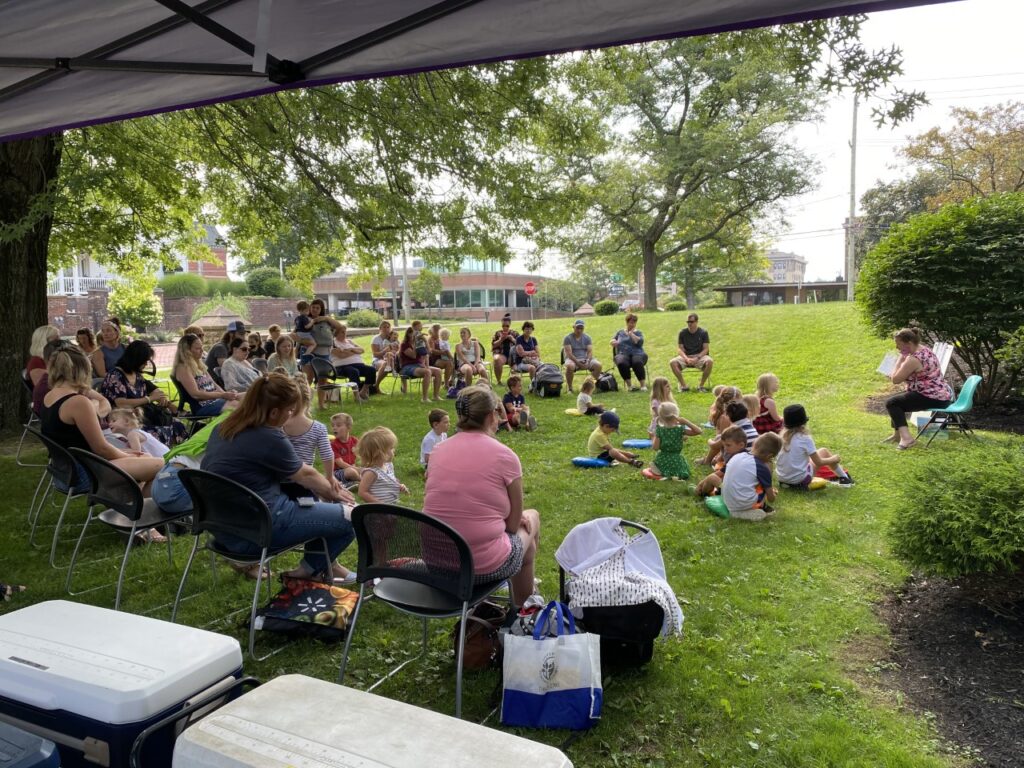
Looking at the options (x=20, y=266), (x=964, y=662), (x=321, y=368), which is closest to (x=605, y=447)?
(x=964, y=662)

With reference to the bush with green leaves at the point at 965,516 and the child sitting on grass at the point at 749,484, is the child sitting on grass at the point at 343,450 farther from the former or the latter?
the bush with green leaves at the point at 965,516

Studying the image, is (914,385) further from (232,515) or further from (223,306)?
(223,306)

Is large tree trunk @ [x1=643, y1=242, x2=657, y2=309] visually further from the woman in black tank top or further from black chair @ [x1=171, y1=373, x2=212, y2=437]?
the woman in black tank top

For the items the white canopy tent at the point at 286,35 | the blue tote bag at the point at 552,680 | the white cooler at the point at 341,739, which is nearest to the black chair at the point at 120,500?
the white canopy tent at the point at 286,35

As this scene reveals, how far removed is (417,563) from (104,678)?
1.40 m

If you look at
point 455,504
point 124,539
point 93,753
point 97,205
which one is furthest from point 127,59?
point 97,205

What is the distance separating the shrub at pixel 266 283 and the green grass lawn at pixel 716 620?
41.3 meters

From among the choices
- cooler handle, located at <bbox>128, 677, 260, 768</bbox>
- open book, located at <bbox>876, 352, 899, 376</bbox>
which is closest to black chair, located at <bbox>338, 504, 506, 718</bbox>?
cooler handle, located at <bbox>128, 677, 260, 768</bbox>

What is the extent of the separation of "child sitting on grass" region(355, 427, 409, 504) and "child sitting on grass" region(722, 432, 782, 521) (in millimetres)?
2828

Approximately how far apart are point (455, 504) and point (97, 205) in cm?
1035

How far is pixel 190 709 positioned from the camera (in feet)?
6.59

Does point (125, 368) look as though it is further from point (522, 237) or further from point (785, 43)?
point (785, 43)

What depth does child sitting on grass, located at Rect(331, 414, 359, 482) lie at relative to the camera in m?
6.57

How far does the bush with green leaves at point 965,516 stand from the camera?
3617 mm
